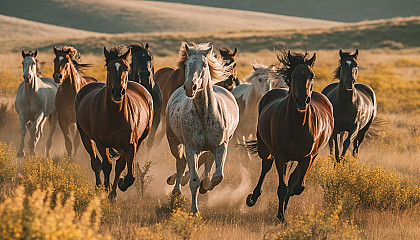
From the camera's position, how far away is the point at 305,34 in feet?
180

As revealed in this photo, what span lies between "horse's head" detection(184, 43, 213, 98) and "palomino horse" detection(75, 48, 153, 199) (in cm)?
100

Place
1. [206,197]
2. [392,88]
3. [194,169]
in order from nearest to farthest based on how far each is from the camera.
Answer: [194,169]
[206,197]
[392,88]

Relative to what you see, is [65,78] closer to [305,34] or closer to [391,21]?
[305,34]

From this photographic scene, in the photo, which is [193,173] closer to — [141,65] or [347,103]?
[141,65]

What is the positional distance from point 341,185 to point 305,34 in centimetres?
4852

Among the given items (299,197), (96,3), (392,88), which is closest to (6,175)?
(299,197)

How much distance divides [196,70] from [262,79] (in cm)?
419

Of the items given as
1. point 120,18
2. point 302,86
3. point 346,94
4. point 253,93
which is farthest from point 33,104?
point 120,18

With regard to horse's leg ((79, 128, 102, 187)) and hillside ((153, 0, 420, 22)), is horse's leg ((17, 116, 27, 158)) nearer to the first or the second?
horse's leg ((79, 128, 102, 187))

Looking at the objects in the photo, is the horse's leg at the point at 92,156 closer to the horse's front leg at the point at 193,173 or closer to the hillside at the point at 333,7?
the horse's front leg at the point at 193,173

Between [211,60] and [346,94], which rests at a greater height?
[211,60]

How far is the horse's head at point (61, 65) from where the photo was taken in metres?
9.83

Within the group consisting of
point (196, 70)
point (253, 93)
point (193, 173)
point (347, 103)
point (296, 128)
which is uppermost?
point (196, 70)

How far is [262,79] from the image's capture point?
1086 centimetres
